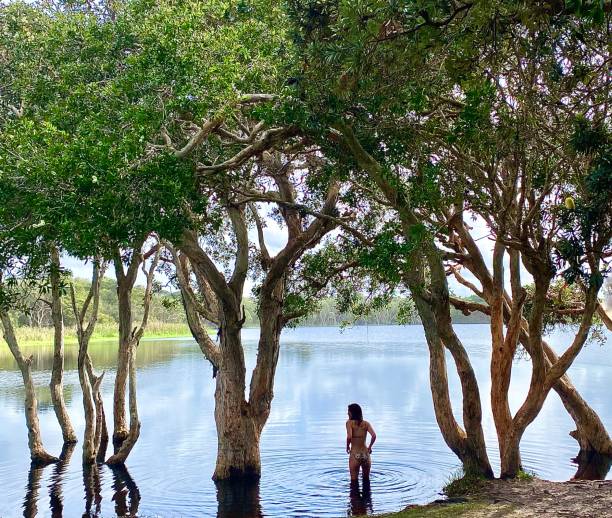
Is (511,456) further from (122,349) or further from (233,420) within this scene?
(122,349)

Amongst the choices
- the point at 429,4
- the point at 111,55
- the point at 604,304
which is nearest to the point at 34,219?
the point at 111,55

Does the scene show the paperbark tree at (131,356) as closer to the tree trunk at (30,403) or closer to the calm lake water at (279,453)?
the calm lake water at (279,453)

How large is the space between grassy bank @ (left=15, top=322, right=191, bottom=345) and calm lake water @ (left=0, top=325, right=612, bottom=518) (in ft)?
65.3

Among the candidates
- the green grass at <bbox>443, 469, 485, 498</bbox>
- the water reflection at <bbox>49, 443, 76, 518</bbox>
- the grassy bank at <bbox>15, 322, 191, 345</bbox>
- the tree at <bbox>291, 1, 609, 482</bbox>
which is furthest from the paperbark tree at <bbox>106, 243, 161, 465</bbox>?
the grassy bank at <bbox>15, 322, 191, 345</bbox>

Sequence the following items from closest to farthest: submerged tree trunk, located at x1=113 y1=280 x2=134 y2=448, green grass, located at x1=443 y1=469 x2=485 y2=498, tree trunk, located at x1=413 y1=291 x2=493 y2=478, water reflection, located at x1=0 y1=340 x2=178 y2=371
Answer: green grass, located at x1=443 y1=469 x2=485 y2=498 < tree trunk, located at x1=413 y1=291 x2=493 y2=478 < submerged tree trunk, located at x1=113 y1=280 x2=134 y2=448 < water reflection, located at x1=0 y1=340 x2=178 y2=371

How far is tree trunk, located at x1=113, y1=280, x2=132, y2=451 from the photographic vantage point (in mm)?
18797

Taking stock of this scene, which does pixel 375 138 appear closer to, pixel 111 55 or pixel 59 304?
pixel 111 55

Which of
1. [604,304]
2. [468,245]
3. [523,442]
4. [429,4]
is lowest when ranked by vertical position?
[523,442]

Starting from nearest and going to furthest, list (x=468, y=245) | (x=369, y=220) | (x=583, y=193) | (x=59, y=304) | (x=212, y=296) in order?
(x=583, y=193) → (x=468, y=245) → (x=369, y=220) → (x=212, y=296) → (x=59, y=304)

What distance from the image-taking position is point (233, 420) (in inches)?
617

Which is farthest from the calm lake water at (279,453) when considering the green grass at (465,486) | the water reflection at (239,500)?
the green grass at (465,486)

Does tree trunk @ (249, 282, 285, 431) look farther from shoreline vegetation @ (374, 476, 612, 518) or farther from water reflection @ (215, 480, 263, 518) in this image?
shoreline vegetation @ (374, 476, 612, 518)

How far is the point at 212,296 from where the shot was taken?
58.2 feet

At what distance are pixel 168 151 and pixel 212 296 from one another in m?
8.18
